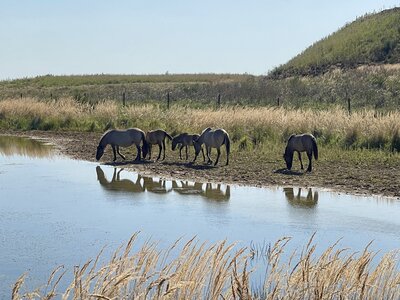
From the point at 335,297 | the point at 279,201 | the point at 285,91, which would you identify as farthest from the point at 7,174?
the point at 285,91

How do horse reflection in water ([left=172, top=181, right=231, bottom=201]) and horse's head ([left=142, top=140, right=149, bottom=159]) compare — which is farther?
horse's head ([left=142, top=140, right=149, bottom=159])

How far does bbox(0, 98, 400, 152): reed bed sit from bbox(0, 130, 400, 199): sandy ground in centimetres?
192

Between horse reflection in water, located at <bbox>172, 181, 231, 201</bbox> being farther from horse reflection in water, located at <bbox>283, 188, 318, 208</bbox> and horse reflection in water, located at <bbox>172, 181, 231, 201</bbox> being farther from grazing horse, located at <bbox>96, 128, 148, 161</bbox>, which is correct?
grazing horse, located at <bbox>96, 128, 148, 161</bbox>

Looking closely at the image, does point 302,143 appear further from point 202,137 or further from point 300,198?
point 300,198

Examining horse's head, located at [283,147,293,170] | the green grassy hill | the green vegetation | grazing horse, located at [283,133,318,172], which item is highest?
the green grassy hill

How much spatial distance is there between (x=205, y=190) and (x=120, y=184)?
2160 millimetres

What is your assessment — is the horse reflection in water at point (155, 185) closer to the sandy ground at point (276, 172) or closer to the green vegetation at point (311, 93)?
the sandy ground at point (276, 172)

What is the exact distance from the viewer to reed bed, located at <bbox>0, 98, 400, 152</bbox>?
21.4 meters

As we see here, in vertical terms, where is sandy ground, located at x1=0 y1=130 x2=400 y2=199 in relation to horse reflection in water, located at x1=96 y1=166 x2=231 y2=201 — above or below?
above

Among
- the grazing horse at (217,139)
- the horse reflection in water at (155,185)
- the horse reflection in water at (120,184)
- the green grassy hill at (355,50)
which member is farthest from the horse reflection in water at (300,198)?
the green grassy hill at (355,50)

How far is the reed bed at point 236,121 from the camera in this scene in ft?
70.2

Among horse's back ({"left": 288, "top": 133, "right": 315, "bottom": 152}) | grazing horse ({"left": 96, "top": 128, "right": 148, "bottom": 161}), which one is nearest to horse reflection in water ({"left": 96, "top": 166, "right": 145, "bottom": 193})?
grazing horse ({"left": 96, "top": 128, "right": 148, "bottom": 161})

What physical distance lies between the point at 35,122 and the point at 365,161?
713 inches

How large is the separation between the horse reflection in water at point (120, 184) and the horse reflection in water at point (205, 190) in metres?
0.79
